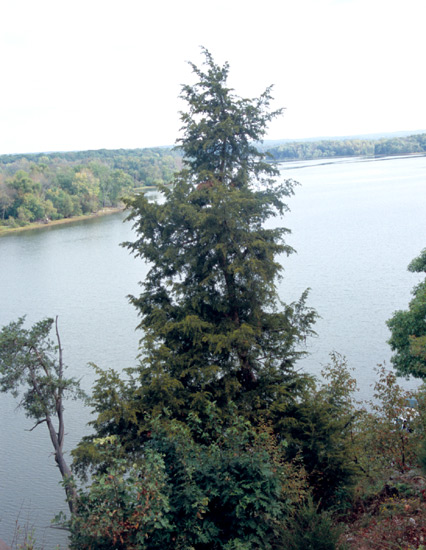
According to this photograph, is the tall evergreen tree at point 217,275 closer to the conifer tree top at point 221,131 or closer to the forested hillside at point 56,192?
the conifer tree top at point 221,131

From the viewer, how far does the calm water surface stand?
14.4 meters

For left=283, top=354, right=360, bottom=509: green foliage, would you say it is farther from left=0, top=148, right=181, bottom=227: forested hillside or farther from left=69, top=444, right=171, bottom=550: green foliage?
left=0, top=148, right=181, bottom=227: forested hillside

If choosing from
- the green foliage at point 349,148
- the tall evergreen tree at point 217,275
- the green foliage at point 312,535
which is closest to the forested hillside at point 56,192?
the green foliage at point 349,148

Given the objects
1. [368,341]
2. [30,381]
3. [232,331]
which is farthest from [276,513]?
[368,341]

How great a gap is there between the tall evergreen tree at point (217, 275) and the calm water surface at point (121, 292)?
531cm

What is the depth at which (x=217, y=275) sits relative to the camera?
10633 mm

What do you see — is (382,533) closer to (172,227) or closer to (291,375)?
(291,375)

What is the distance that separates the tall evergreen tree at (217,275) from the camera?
31.8ft

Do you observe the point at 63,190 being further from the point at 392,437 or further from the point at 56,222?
the point at 392,437

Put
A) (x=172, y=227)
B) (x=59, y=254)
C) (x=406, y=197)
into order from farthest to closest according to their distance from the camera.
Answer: (x=406, y=197) → (x=59, y=254) → (x=172, y=227)

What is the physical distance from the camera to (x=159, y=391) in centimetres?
905

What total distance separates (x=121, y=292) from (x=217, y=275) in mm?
18710

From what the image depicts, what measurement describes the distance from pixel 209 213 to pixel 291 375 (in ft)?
12.3

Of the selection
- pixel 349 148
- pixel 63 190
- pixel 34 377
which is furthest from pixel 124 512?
pixel 349 148
